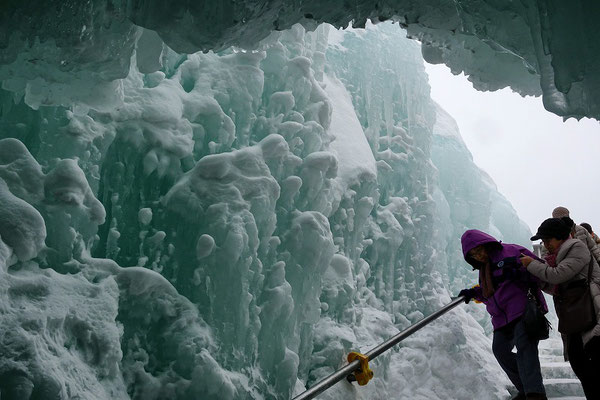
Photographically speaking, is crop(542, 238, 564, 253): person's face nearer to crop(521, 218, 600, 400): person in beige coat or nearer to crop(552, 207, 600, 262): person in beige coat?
crop(521, 218, 600, 400): person in beige coat

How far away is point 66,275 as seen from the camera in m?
3.26

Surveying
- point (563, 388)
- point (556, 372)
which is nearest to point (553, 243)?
point (563, 388)

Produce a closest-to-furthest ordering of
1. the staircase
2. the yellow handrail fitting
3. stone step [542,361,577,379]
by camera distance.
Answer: the yellow handrail fitting, the staircase, stone step [542,361,577,379]

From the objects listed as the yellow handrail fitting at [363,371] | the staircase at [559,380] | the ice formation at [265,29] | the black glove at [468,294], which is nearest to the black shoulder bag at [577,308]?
the black glove at [468,294]

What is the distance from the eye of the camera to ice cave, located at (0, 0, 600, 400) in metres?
2.49

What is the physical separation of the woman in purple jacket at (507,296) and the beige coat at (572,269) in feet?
0.54

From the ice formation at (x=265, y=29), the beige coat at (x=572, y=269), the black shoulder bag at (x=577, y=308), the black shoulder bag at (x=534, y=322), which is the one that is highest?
the ice formation at (x=265, y=29)

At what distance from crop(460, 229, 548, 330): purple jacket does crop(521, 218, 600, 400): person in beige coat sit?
0.11 metres

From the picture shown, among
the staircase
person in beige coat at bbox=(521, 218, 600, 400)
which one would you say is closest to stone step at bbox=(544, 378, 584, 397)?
the staircase

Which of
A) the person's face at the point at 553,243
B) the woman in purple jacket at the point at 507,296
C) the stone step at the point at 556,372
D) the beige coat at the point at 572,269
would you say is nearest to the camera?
the beige coat at the point at 572,269

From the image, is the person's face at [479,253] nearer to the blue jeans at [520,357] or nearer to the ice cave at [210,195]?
the blue jeans at [520,357]

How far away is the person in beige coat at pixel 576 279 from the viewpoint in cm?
248

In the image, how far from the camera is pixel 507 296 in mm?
2773

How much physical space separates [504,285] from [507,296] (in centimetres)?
6
